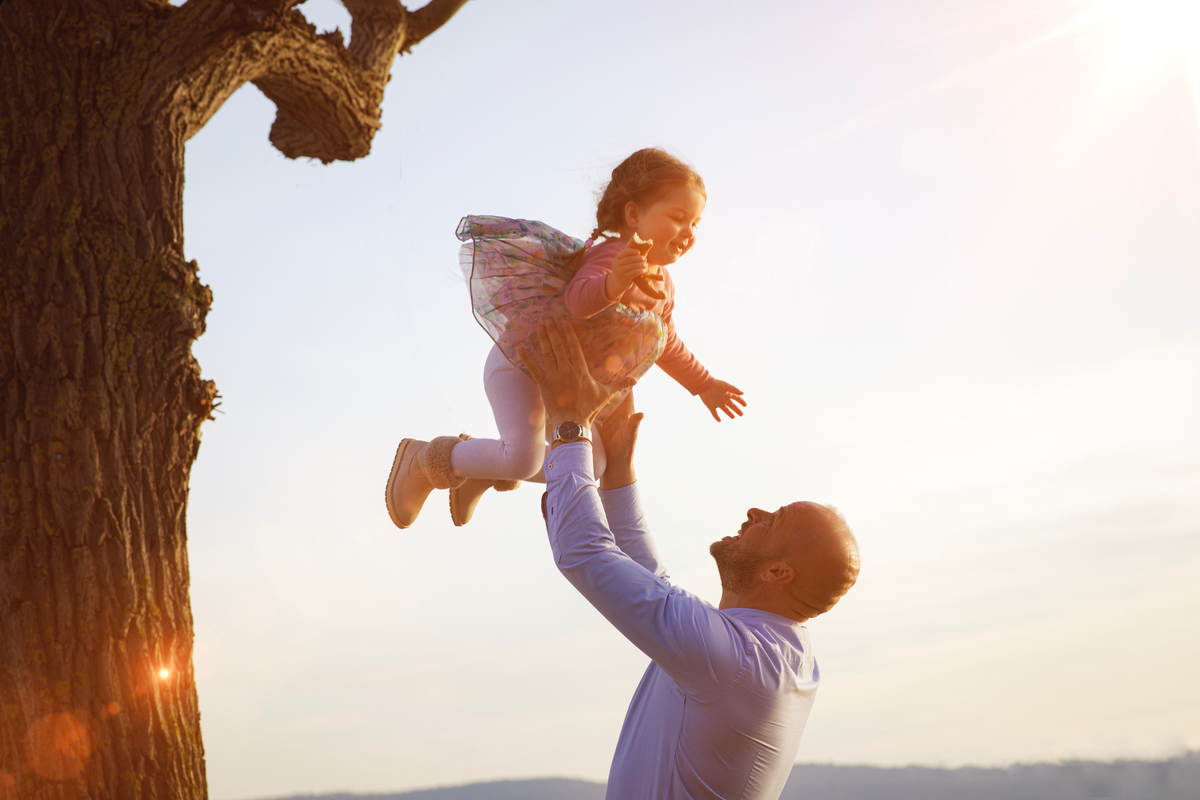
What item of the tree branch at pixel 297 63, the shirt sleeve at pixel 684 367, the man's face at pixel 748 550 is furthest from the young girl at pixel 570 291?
the tree branch at pixel 297 63

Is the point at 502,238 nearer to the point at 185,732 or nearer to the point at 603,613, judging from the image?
the point at 603,613

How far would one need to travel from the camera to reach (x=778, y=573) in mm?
2762

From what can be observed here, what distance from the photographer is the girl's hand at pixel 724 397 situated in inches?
154

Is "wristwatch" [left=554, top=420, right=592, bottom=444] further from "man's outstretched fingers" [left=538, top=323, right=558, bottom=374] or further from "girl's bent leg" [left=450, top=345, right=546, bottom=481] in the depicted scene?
"girl's bent leg" [left=450, top=345, right=546, bottom=481]

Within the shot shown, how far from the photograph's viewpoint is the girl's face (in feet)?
10.9

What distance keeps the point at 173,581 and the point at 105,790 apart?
2.04 ft

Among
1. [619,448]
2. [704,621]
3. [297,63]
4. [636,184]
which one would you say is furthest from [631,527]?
[297,63]

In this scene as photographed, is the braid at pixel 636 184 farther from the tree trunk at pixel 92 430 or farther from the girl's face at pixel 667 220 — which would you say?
the tree trunk at pixel 92 430

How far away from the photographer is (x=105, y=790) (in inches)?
98.7

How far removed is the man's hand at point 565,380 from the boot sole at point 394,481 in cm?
107

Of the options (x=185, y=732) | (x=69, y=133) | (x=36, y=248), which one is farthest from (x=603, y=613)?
(x=69, y=133)

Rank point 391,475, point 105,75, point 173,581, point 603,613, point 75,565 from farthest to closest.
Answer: point 391,475 → point 105,75 → point 173,581 → point 75,565 → point 603,613

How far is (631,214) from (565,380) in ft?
2.99

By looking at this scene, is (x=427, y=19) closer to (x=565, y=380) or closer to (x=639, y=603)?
(x=565, y=380)
